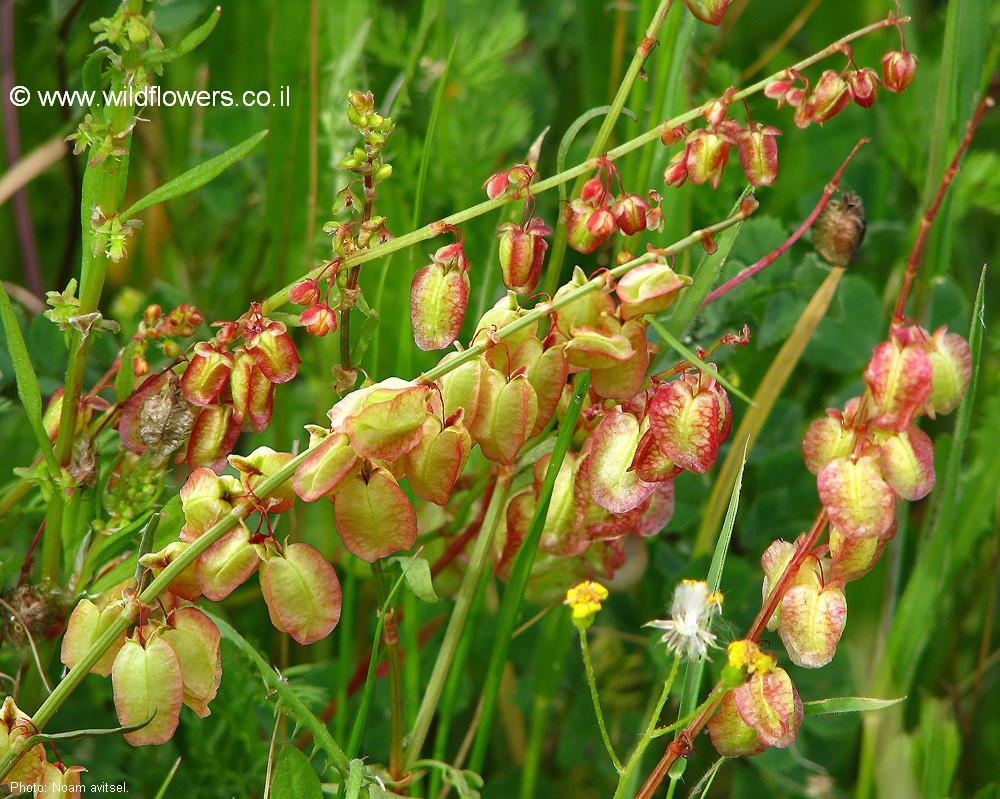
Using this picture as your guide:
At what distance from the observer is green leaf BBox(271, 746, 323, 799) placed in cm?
61

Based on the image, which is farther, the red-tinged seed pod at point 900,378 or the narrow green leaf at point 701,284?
the narrow green leaf at point 701,284

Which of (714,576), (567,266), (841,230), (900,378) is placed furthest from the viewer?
(567,266)

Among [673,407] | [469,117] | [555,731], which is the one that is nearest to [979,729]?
[555,731]

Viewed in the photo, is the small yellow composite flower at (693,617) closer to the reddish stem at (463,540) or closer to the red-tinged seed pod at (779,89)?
the reddish stem at (463,540)

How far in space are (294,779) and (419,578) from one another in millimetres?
136

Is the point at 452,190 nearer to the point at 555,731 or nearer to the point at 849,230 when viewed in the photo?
the point at 849,230

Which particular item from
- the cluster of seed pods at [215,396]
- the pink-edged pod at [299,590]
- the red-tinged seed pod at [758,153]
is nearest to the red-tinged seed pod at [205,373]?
the cluster of seed pods at [215,396]

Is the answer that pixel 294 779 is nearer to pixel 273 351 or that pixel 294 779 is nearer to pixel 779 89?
pixel 273 351

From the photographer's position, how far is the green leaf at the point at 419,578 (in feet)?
2.00

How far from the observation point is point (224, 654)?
0.80 meters

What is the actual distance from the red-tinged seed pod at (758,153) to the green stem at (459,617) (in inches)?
9.4

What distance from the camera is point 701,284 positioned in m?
0.69

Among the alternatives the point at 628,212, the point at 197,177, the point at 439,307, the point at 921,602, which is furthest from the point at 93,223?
the point at 921,602

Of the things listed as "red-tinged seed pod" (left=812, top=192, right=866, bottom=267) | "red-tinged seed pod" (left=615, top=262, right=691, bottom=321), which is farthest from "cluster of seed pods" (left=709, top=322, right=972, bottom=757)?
"red-tinged seed pod" (left=812, top=192, right=866, bottom=267)
